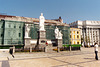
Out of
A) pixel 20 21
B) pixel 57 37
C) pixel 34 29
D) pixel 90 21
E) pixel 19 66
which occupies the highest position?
pixel 90 21

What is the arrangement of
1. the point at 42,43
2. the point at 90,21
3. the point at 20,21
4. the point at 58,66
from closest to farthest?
the point at 58,66
the point at 42,43
the point at 20,21
the point at 90,21

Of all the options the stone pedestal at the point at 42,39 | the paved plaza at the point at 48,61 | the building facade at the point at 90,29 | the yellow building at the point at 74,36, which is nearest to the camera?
the paved plaza at the point at 48,61

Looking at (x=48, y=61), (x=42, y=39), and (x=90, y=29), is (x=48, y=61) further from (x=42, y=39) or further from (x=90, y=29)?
(x=90, y=29)

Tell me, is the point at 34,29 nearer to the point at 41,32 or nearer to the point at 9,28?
the point at 9,28

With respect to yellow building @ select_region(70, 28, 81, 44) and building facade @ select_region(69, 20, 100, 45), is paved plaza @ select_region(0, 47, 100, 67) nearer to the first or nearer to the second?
yellow building @ select_region(70, 28, 81, 44)

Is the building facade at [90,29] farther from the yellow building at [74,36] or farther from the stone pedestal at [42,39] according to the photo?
the stone pedestal at [42,39]

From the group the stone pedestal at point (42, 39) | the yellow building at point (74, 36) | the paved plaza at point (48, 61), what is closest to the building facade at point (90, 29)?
the yellow building at point (74, 36)

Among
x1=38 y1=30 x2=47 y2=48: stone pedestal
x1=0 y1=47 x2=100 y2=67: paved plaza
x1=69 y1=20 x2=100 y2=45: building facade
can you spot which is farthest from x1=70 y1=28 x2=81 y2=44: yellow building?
x1=0 y1=47 x2=100 y2=67: paved plaza

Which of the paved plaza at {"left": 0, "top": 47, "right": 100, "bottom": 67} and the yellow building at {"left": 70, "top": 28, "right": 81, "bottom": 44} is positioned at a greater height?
the yellow building at {"left": 70, "top": 28, "right": 81, "bottom": 44}

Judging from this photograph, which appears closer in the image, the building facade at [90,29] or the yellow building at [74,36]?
the yellow building at [74,36]

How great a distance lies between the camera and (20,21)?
37438 mm

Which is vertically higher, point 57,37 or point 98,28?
point 98,28

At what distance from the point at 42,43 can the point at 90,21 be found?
216 feet

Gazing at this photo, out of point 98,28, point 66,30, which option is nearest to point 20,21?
point 66,30
